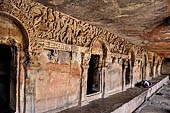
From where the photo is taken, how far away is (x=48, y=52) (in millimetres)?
3973

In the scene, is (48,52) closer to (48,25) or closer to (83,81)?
(48,25)

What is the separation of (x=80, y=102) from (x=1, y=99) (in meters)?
2.78

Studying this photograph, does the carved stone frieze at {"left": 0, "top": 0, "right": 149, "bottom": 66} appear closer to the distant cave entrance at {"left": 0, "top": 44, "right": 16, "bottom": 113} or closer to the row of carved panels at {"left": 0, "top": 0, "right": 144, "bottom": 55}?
the row of carved panels at {"left": 0, "top": 0, "right": 144, "bottom": 55}

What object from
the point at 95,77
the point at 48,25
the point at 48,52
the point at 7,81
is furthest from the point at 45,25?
the point at 95,77

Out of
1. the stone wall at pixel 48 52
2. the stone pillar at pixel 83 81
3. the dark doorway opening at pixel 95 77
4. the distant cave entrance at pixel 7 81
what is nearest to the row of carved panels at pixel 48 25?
the stone wall at pixel 48 52

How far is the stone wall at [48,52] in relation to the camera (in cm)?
329

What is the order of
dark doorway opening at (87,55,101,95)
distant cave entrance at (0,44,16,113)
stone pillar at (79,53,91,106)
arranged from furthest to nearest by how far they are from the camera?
dark doorway opening at (87,55,101,95), stone pillar at (79,53,91,106), distant cave entrance at (0,44,16,113)

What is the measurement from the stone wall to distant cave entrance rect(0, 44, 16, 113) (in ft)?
0.63

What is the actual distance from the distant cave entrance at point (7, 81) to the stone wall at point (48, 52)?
19 centimetres

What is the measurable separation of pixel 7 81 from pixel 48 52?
154cm

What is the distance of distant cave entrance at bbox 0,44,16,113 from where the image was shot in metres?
3.40

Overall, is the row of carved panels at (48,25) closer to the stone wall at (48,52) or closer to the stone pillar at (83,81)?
the stone wall at (48,52)

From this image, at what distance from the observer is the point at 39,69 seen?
3736 millimetres

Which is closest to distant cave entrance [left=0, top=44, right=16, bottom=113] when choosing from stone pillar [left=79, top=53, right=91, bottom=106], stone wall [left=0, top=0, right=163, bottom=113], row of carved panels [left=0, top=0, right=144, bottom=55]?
stone wall [left=0, top=0, right=163, bottom=113]
